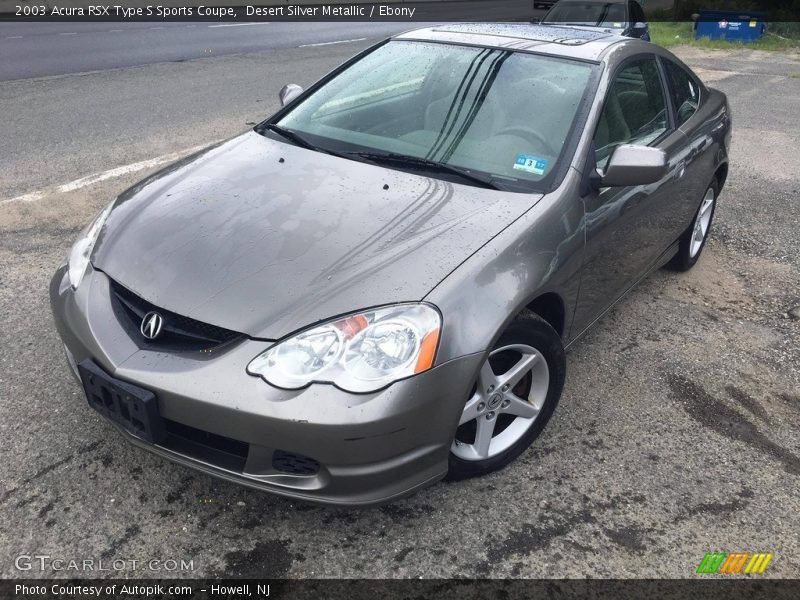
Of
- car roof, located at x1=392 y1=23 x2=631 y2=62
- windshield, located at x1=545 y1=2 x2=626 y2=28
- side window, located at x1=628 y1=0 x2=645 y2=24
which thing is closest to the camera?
car roof, located at x1=392 y1=23 x2=631 y2=62

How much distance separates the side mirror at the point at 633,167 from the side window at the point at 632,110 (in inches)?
7.0

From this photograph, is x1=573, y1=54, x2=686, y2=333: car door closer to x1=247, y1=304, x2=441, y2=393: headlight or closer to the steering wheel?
the steering wheel

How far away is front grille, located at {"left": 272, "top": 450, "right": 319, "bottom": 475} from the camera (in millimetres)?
2230

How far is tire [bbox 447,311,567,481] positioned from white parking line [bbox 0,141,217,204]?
3.01 metres

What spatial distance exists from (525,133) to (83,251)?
1910 mm

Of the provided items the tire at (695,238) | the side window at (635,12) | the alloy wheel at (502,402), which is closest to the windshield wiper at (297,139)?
the alloy wheel at (502,402)

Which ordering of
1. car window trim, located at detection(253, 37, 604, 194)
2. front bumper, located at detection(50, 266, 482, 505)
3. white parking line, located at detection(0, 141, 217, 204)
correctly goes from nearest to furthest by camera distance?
1. front bumper, located at detection(50, 266, 482, 505)
2. car window trim, located at detection(253, 37, 604, 194)
3. white parking line, located at detection(0, 141, 217, 204)

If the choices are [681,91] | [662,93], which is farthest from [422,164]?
[681,91]

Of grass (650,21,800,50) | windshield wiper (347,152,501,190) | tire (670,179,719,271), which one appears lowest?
grass (650,21,800,50)

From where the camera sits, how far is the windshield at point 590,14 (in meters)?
11.7

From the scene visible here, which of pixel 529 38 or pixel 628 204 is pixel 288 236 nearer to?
pixel 628 204

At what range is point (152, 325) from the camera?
7.57 ft

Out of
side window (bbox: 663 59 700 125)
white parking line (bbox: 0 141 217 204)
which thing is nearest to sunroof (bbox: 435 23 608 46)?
side window (bbox: 663 59 700 125)

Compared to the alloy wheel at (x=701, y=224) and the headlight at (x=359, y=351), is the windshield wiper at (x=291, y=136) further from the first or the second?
the alloy wheel at (x=701, y=224)
